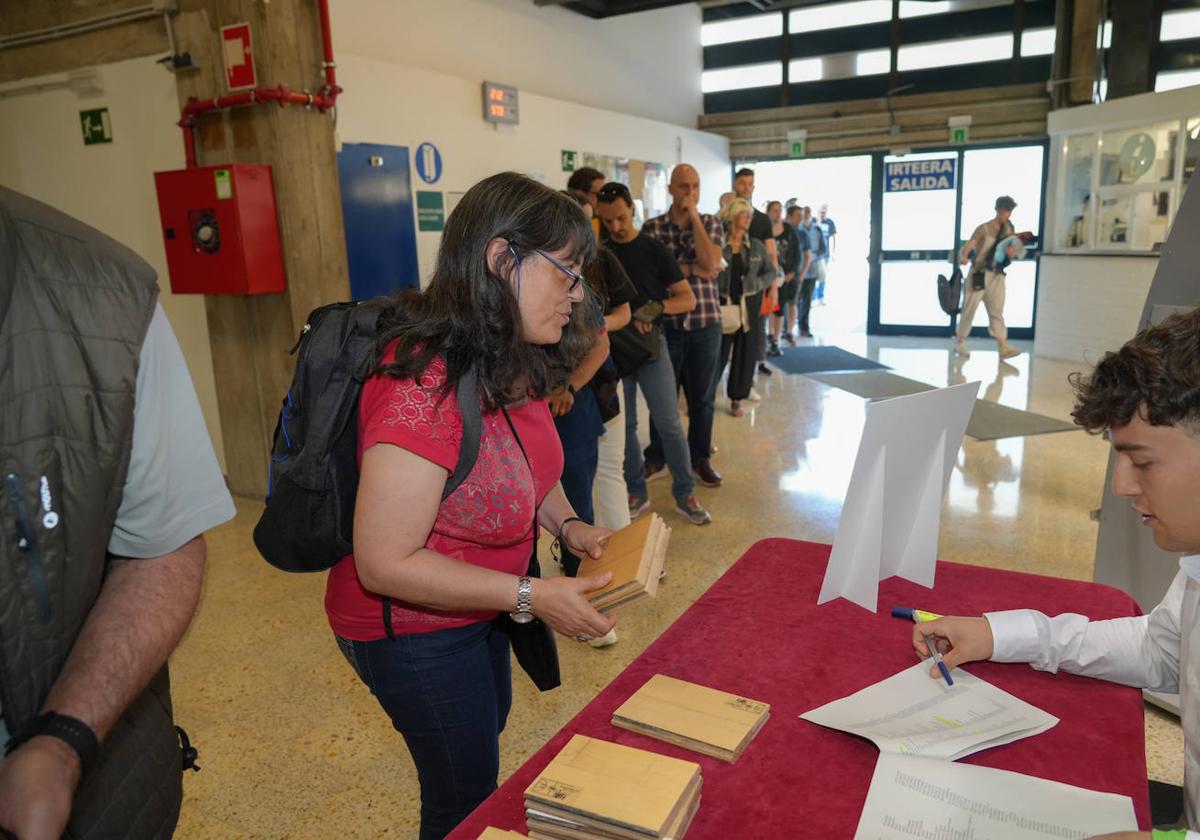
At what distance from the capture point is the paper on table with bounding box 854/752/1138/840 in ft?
3.05

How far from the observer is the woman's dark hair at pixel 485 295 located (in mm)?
1279

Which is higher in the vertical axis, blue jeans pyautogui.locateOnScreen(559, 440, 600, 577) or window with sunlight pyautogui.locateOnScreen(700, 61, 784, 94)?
window with sunlight pyautogui.locateOnScreen(700, 61, 784, 94)

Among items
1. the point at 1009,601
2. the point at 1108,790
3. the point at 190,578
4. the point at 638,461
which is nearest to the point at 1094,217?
the point at 638,461

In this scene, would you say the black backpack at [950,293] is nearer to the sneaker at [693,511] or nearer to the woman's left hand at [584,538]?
the sneaker at [693,511]

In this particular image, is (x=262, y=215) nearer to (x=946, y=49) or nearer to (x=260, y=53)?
(x=260, y=53)

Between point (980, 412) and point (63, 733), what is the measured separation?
6496mm

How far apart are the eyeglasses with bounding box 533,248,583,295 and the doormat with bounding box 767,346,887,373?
7.15 metres

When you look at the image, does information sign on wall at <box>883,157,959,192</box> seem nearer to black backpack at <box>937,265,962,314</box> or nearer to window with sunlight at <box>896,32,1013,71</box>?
window with sunlight at <box>896,32,1013,71</box>

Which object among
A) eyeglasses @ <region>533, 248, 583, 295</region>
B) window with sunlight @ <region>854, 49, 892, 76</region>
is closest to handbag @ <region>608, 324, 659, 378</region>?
eyeglasses @ <region>533, 248, 583, 295</region>

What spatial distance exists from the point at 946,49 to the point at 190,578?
11.3 meters

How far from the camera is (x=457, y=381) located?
1.24m

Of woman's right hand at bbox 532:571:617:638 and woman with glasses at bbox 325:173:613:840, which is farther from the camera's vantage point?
woman's right hand at bbox 532:571:617:638

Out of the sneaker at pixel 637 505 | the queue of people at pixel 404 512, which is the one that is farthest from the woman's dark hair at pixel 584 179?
the queue of people at pixel 404 512

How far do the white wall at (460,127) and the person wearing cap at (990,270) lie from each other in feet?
11.8
